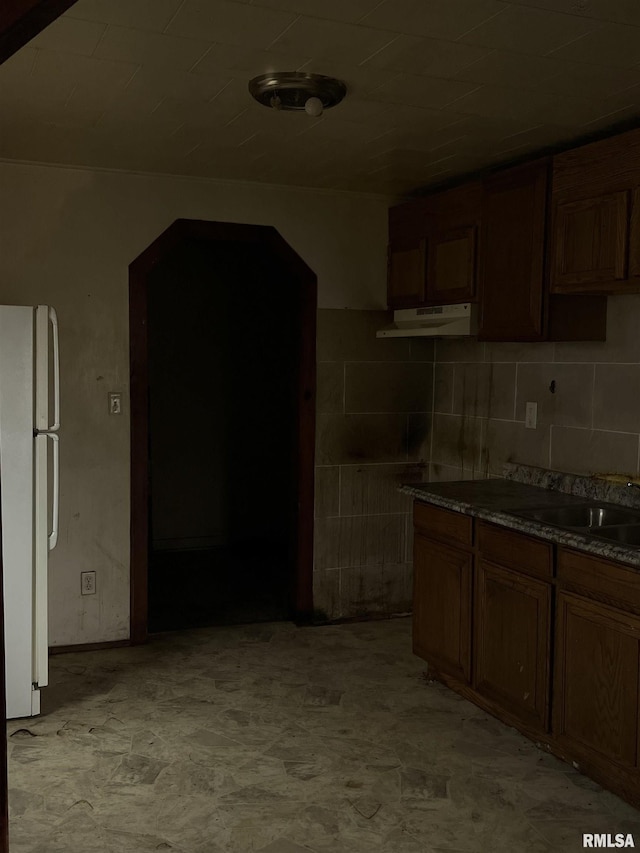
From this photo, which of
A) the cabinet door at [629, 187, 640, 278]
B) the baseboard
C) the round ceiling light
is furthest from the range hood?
the baseboard

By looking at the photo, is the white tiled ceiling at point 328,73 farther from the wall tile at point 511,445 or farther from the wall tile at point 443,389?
the wall tile at point 511,445

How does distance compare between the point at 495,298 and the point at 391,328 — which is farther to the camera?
the point at 391,328

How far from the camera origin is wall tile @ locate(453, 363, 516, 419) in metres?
4.23

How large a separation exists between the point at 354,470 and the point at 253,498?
1.97 metres

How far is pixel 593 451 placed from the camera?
3635 millimetres

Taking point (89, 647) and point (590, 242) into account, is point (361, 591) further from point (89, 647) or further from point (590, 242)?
point (590, 242)

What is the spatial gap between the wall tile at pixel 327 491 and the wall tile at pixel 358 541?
53 millimetres

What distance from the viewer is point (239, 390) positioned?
6.45 metres

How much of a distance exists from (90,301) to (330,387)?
138cm

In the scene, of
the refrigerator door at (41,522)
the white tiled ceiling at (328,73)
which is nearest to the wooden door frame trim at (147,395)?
the white tiled ceiling at (328,73)

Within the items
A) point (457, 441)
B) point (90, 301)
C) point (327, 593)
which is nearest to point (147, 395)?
point (90, 301)

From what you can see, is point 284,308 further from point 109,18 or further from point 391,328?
point 109,18

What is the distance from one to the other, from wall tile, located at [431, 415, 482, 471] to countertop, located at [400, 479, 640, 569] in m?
0.47

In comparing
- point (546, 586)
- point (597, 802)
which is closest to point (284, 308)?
point (546, 586)
